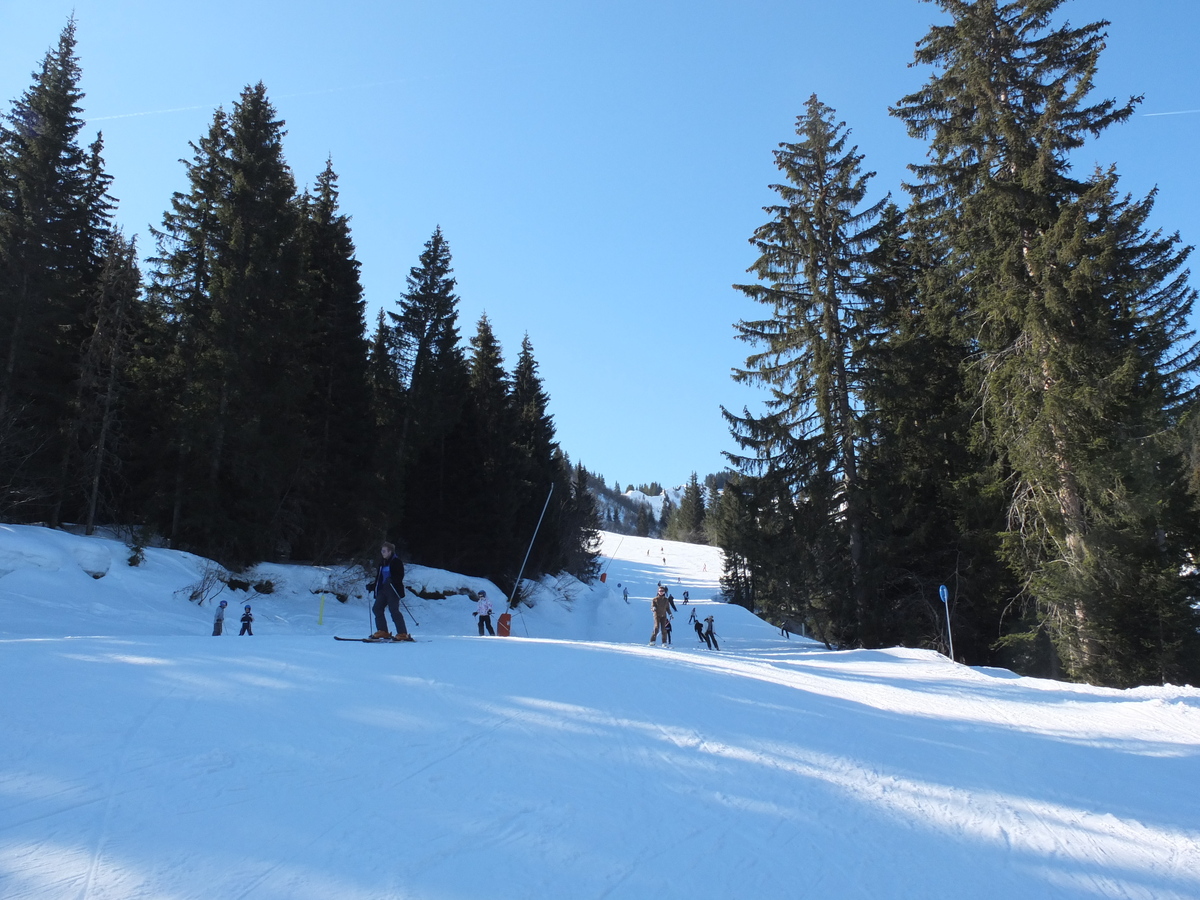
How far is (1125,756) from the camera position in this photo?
21.8 feet

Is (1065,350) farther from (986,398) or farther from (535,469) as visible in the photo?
(535,469)

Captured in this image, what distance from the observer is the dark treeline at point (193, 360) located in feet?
69.8

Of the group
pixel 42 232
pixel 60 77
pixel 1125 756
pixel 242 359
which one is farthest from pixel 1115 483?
Result: pixel 60 77

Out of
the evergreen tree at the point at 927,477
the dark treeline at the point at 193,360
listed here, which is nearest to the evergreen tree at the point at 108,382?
the dark treeline at the point at 193,360

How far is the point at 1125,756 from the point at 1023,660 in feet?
45.3

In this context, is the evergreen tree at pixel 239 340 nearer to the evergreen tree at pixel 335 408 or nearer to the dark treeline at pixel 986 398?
the evergreen tree at pixel 335 408

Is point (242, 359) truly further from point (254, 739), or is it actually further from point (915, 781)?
point (915, 781)

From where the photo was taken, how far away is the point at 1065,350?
15.9 m

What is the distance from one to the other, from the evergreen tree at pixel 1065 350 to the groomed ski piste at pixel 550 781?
284 inches

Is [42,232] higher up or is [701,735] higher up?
[42,232]

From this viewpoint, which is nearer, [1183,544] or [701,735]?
[701,735]

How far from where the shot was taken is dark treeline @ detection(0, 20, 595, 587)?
21.3 m

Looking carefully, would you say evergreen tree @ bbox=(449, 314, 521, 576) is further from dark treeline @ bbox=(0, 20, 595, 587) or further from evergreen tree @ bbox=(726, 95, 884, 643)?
evergreen tree @ bbox=(726, 95, 884, 643)

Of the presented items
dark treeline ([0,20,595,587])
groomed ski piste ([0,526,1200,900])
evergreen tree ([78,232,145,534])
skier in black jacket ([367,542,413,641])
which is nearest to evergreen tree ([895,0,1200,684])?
groomed ski piste ([0,526,1200,900])
